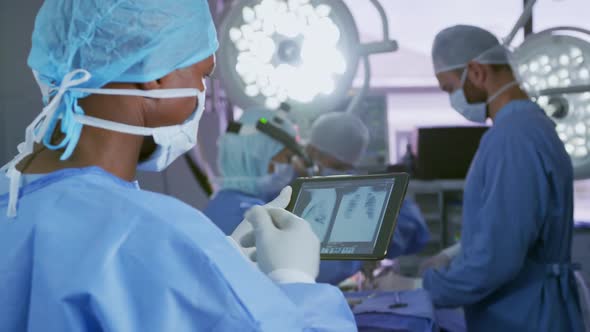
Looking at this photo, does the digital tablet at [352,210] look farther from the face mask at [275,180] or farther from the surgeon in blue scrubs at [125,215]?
the face mask at [275,180]

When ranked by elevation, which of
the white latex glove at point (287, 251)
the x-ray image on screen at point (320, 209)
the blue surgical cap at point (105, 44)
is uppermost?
the blue surgical cap at point (105, 44)

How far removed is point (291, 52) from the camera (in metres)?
1.92

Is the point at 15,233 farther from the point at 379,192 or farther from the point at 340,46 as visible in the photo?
the point at 340,46

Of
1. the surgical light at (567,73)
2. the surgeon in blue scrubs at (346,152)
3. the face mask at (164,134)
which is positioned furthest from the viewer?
the surgeon in blue scrubs at (346,152)

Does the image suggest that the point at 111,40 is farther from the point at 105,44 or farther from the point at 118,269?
the point at 118,269

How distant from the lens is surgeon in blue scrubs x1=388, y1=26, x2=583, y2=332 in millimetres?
2043

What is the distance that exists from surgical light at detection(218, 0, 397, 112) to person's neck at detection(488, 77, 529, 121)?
481 millimetres

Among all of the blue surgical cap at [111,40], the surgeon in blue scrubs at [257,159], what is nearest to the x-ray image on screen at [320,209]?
the blue surgical cap at [111,40]

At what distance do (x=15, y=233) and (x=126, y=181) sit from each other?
169mm

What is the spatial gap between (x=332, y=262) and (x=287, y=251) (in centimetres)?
141

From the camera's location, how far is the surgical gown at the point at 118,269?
0.89m

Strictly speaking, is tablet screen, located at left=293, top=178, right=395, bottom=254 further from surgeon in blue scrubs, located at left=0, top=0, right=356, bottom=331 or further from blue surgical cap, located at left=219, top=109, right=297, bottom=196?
blue surgical cap, located at left=219, top=109, right=297, bottom=196

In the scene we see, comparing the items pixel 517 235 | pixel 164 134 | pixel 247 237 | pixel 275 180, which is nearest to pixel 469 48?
pixel 517 235

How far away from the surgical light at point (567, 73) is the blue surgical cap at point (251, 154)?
0.95 m
